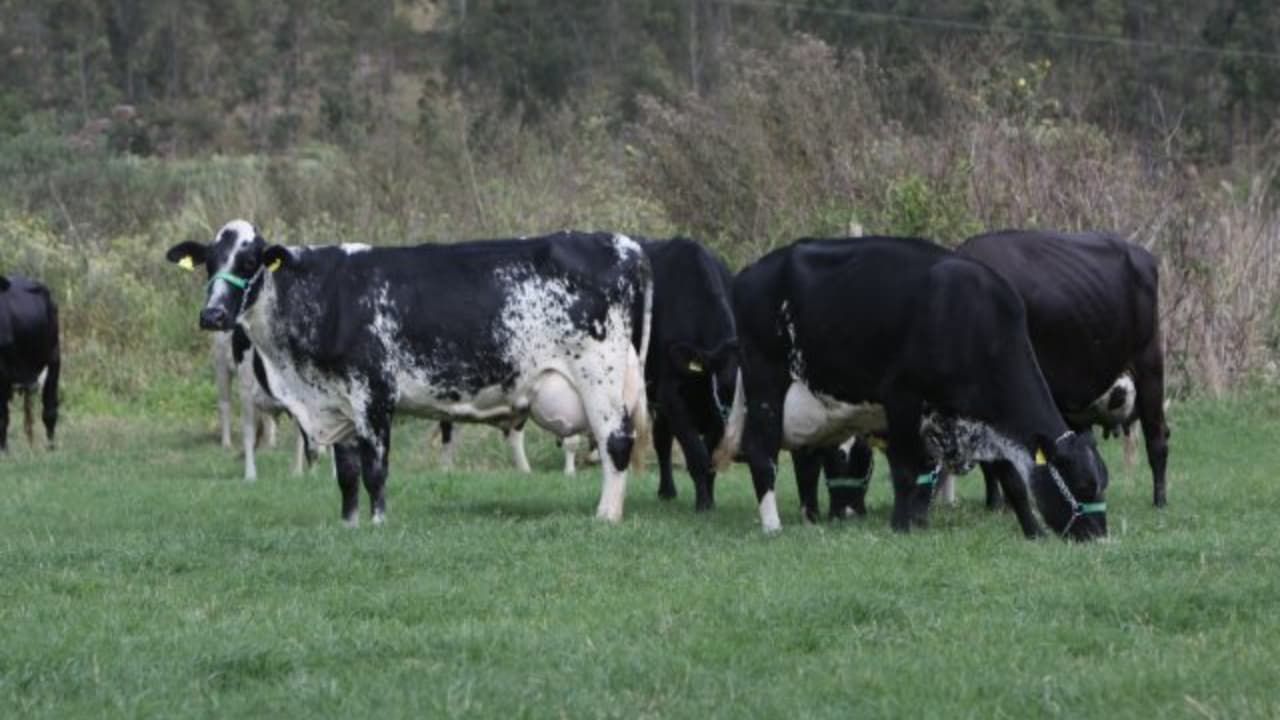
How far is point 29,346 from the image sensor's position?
2572cm

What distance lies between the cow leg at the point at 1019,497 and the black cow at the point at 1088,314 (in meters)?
1.67

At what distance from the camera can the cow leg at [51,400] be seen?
25.0 meters

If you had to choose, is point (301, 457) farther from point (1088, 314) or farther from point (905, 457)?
point (905, 457)

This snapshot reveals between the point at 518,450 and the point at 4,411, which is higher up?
the point at 518,450

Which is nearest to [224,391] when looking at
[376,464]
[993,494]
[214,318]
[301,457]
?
[301,457]

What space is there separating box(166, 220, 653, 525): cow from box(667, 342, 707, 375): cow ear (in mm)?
1056

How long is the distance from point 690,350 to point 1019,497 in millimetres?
3762

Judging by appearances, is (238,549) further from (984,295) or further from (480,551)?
(984,295)

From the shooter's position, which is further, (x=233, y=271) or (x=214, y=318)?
(x=233, y=271)

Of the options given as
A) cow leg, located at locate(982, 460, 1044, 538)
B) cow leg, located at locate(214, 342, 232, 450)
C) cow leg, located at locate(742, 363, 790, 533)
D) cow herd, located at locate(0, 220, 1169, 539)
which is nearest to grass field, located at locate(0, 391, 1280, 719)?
cow leg, located at locate(982, 460, 1044, 538)

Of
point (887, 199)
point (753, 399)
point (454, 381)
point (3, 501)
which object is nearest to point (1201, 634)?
point (753, 399)

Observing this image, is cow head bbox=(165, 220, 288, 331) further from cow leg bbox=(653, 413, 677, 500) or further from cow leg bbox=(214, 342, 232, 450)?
cow leg bbox=(214, 342, 232, 450)

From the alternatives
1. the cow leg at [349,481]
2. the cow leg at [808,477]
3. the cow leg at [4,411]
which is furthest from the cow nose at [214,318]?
the cow leg at [4,411]

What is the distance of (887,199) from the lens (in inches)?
950
